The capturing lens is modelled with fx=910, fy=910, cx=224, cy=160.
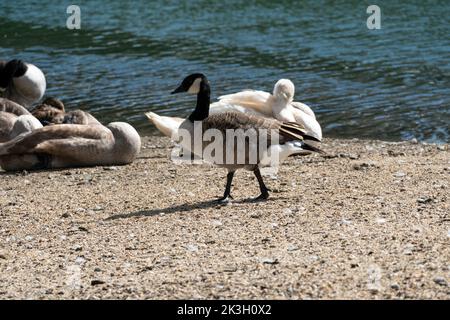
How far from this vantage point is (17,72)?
1490cm

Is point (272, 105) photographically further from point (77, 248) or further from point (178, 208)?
point (77, 248)

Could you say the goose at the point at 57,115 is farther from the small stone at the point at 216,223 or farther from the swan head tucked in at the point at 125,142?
the small stone at the point at 216,223

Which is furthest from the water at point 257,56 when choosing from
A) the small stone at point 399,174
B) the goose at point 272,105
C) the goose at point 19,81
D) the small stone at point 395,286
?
the small stone at point 395,286

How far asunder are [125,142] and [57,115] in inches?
67.1

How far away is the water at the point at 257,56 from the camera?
15727 millimetres

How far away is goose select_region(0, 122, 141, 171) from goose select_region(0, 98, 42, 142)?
28cm

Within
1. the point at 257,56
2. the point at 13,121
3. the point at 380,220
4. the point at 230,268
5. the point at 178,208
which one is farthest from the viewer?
the point at 257,56

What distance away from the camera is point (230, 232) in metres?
7.50

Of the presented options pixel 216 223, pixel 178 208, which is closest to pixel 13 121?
pixel 178 208

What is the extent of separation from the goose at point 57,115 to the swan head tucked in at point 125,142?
2.16 feet

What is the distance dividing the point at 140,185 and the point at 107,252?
299cm

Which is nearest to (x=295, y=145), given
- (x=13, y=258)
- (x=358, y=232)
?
(x=358, y=232)

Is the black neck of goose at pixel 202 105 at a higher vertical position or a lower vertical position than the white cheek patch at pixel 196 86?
lower

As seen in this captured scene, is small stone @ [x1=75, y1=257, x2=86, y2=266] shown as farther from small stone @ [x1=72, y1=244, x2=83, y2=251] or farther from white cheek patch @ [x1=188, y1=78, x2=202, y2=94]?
white cheek patch @ [x1=188, y1=78, x2=202, y2=94]
